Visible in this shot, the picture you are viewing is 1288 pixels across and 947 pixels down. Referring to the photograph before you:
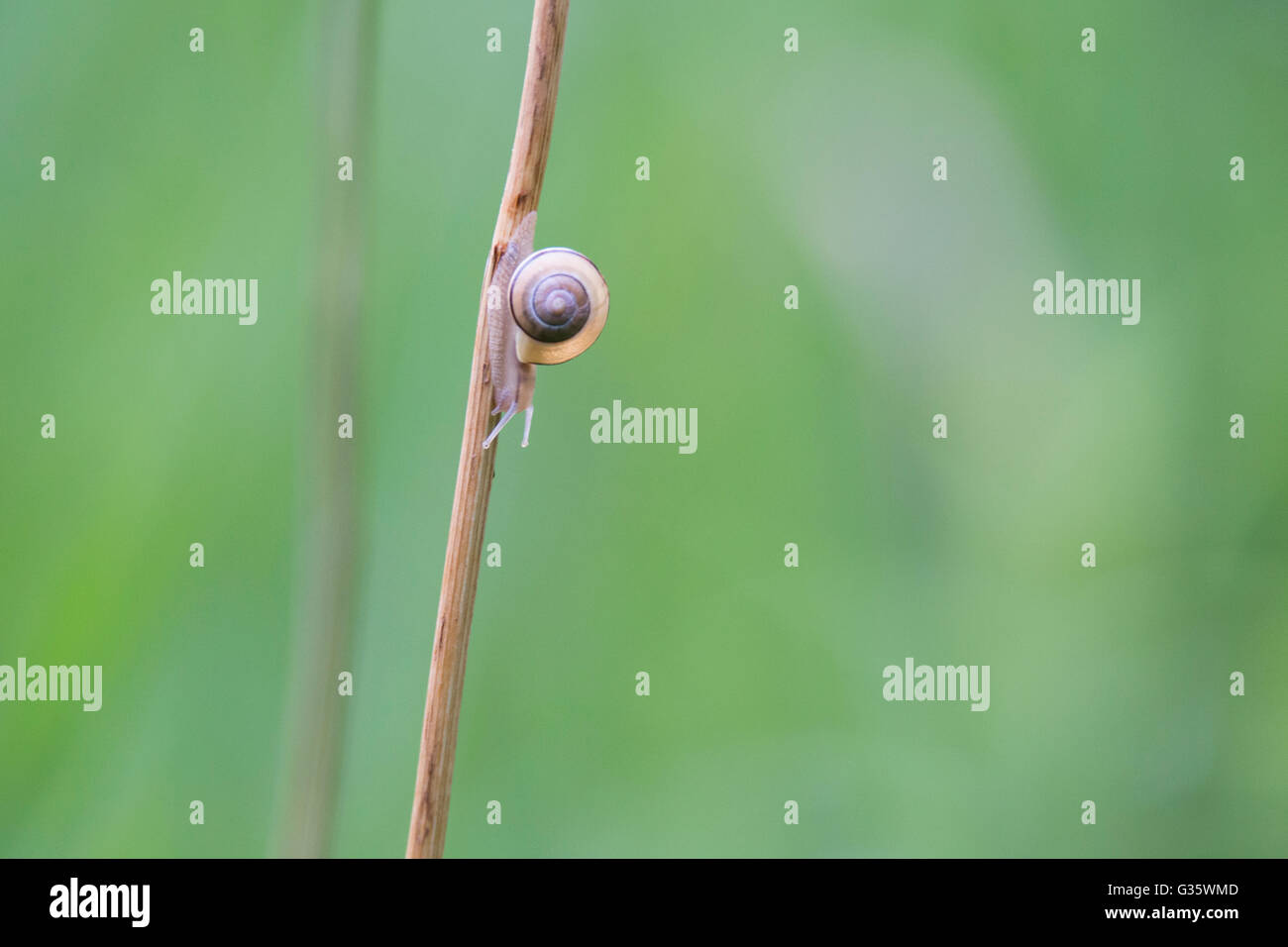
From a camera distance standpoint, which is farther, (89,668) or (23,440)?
(23,440)

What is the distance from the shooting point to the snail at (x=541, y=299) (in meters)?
1.43

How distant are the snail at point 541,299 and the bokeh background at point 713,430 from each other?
3.12 ft

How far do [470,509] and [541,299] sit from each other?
34 centimetres

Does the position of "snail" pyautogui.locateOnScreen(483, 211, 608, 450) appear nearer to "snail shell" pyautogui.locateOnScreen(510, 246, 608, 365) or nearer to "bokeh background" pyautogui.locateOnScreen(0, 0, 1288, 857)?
"snail shell" pyautogui.locateOnScreen(510, 246, 608, 365)

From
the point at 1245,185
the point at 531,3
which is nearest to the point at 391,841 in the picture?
the point at 531,3

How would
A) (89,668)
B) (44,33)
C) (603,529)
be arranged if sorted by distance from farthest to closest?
(603,529), (44,33), (89,668)

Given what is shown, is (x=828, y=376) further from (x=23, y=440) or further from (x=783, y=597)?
(x=23, y=440)

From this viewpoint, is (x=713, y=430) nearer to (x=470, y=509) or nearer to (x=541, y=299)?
(x=541, y=299)

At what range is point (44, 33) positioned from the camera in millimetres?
2666

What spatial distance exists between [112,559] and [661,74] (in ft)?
6.95

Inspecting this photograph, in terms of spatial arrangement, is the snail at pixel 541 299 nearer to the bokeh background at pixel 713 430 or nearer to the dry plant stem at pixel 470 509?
the dry plant stem at pixel 470 509

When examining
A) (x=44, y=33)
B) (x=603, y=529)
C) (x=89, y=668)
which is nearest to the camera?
(x=89, y=668)

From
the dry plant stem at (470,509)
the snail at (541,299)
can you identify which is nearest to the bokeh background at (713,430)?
the snail at (541,299)

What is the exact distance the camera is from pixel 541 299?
56.8 inches
